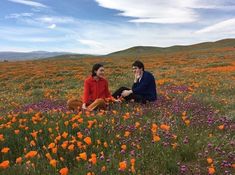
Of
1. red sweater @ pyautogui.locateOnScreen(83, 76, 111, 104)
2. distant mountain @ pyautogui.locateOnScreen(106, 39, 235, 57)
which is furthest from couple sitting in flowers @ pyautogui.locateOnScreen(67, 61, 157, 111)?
distant mountain @ pyautogui.locateOnScreen(106, 39, 235, 57)

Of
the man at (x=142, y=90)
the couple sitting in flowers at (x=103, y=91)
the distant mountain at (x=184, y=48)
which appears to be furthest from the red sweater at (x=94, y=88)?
the distant mountain at (x=184, y=48)

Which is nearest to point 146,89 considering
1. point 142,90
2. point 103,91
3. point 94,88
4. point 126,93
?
point 142,90

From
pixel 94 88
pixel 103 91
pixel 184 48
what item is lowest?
pixel 103 91

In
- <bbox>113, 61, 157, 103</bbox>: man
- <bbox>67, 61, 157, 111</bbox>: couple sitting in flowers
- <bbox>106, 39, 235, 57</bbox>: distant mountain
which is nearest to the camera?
<bbox>67, 61, 157, 111</bbox>: couple sitting in flowers

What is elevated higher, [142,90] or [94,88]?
[94,88]

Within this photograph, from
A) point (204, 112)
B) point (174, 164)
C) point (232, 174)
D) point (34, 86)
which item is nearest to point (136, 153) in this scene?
point (174, 164)

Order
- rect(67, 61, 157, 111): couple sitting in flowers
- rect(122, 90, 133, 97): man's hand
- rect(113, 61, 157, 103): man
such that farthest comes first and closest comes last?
rect(122, 90, 133, 97): man's hand → rect(113, 61, 157, 103): man → rect(67, 61, 157, 111): couple sitting in flowers

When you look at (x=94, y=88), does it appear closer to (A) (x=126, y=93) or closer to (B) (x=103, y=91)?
(B) (x=103, y=91)

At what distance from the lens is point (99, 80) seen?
40.0 ft

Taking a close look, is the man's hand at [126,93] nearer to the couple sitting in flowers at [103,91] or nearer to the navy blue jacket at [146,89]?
the couple sitting in flowers at [103,91]

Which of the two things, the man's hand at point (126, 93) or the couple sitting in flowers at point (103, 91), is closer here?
the couple sitting in flowers at point (103, 91)

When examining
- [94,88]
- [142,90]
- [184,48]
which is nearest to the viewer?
[94,88]

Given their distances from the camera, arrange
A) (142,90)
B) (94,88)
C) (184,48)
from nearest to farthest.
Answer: (94,88)
(142,90)
(184,48)

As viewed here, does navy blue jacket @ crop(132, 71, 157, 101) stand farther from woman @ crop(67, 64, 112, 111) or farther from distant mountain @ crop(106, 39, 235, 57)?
distant mountain @ crop(106, 39, 235, 57)
